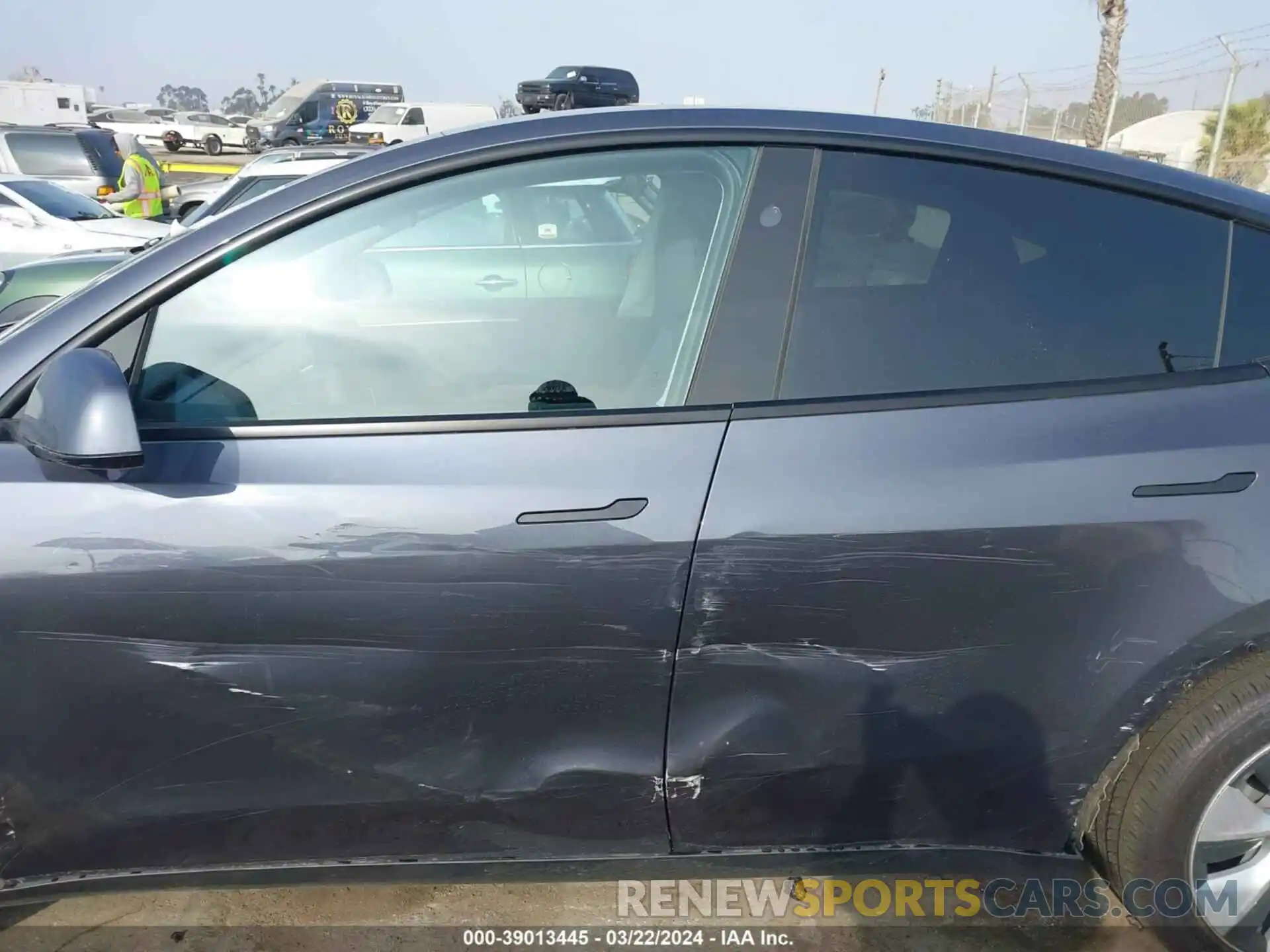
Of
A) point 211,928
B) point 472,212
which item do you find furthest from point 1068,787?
point 211,928

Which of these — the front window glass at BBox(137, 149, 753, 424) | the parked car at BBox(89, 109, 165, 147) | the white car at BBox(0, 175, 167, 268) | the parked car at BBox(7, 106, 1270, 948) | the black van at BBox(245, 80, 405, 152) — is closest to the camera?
the parked car at BBox(7, 106, 1270, 948)

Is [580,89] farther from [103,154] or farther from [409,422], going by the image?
[409,422]

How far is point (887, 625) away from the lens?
5.18 feet

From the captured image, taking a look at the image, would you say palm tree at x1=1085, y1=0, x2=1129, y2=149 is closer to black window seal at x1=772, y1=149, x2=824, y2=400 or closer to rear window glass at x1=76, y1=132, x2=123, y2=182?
rear window glass at x1=76, y1=132, x2=123, y2=182

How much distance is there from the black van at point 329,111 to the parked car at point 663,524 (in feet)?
92.6

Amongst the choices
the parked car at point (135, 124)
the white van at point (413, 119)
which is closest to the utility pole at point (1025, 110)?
the white van at point (413, 119)

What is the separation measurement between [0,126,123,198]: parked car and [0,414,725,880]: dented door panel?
11.5 m

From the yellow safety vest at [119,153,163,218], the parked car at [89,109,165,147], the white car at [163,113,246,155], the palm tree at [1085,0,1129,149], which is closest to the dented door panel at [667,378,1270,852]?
the yellow safety vest at [119,153,163,218]

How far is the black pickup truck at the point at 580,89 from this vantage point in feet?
36.2

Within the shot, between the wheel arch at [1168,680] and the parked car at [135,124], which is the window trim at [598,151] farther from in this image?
the parked car at [135,124]

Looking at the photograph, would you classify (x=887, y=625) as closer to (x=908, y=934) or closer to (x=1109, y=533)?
(x=1109, y=533)

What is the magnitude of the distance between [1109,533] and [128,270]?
1835 mm

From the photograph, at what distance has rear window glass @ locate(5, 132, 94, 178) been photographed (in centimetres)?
1076

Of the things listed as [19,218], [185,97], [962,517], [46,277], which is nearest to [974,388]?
[962,517]
